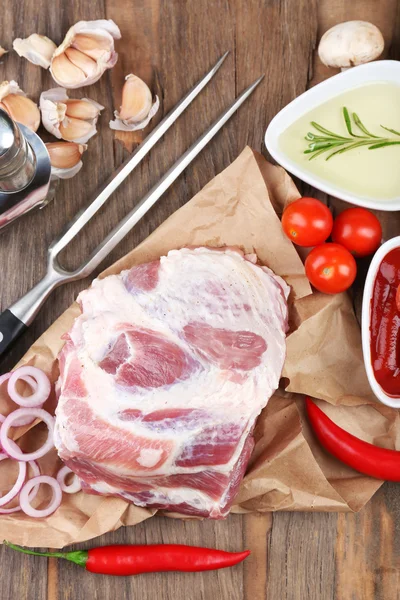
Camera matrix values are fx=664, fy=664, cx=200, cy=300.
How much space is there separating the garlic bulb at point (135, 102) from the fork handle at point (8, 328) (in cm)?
92

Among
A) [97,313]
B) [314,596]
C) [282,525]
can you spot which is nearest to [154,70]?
[97,313]

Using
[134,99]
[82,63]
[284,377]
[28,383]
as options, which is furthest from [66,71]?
[284,377]

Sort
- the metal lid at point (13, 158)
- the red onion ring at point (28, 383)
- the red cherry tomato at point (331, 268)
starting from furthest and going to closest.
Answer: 1. the red onion ring at point (28, 383)
2. the red cherry tomato at point (331, 268)
3. the metal lid at point (13, 158)

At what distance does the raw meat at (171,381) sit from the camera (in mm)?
2398

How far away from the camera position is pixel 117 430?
7.86 feet

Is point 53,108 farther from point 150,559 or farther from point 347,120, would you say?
point 150,559

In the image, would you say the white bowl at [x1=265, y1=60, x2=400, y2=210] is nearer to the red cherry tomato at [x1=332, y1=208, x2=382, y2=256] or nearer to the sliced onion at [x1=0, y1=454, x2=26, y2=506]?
the red cherry tomato at [x1=332, y1=208, x2=382, y2=256]

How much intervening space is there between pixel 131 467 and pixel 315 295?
98 cm

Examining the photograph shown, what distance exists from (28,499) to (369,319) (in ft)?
4.91

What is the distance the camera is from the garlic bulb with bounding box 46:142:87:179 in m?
2.69

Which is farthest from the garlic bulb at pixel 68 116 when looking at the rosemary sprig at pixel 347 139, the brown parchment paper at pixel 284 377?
the rosemary sprig at pixel 347 139

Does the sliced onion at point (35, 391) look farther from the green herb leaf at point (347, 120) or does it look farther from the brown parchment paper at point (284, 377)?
the green herb leaf at point (347, 120)

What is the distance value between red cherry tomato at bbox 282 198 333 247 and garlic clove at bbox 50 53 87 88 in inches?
39.2

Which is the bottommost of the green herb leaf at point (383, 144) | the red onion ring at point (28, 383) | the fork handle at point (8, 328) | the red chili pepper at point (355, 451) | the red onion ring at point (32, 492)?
the red onion ring at point (32, 492)
